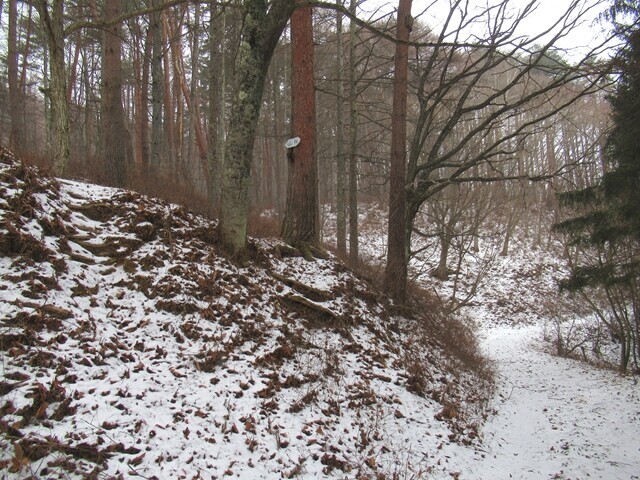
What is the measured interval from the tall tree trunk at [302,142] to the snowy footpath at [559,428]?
15.0 feet

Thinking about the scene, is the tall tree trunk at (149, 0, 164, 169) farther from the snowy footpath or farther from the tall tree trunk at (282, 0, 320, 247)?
the snowy footpath

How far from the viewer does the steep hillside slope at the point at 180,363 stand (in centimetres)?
288

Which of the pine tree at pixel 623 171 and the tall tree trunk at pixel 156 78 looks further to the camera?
the tall tree trunk at pixel 156 78

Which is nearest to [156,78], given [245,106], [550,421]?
[245,106]

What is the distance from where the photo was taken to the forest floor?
2945 mm

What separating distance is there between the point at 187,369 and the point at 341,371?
1.98 meters

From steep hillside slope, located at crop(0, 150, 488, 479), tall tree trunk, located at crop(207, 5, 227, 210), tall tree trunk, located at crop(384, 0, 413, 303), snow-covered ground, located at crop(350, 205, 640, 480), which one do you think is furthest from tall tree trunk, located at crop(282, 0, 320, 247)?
snow-covered ground, located at crop(350, 205, 640, 480)

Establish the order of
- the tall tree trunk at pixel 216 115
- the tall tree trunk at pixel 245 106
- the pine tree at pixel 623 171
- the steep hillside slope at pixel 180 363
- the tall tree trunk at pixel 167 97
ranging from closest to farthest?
the steep hillside slope at pixel 180 363, the tall tree trunk at pixel 245 106, the pine tree at pixel 623 171, the tall tree trunk at pixel 216 115, the tall tree trunk at pixel 167 97

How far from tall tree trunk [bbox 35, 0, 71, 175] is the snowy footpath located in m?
7.61

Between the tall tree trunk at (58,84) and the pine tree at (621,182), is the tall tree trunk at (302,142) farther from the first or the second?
the pine tree at (621,182)

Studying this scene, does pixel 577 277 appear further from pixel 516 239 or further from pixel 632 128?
pixel 516 239

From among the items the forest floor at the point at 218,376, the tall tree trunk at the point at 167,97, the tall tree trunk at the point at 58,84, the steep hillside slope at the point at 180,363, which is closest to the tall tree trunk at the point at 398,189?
the forest floor at the point at 218,376

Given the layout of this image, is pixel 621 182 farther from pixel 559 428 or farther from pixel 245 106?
pixel 245 106

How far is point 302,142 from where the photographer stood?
7332 mm
